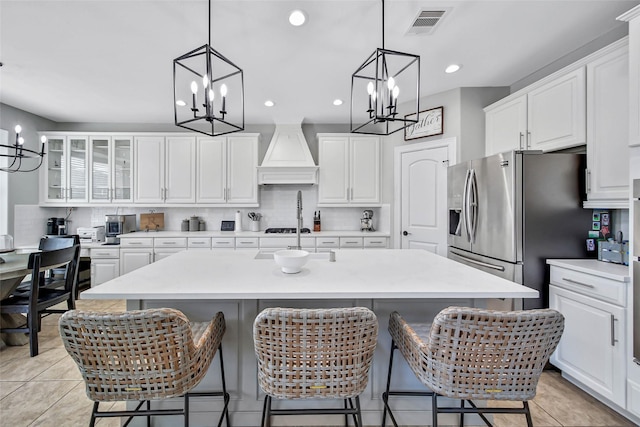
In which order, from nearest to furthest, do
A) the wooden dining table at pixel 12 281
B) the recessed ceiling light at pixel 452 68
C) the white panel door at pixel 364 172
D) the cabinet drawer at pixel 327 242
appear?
1. the wooden dining table at pixel 12 281
2. the recessed ceiling light at pixel 452 68
3. the cabinet drawer at pixel 327 242
4. the white panel door at pixel 364 172

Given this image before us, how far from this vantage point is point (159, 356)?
1.09 m

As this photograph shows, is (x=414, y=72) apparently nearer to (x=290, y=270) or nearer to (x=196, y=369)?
(x=290, y=270)

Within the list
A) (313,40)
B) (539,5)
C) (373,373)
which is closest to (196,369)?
(373,373)

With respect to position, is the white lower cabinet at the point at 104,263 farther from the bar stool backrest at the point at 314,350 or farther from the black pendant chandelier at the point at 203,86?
the bar stool backrest at the point at 314,350

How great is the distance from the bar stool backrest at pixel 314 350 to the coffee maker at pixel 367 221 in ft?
10.8

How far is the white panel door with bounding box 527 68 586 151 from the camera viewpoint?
2.16 metres

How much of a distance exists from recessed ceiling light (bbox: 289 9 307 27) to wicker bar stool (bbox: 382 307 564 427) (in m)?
2.05

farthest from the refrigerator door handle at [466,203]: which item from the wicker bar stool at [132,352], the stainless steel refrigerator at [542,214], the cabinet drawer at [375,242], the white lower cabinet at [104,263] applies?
the white lower cabinet at [104,263]

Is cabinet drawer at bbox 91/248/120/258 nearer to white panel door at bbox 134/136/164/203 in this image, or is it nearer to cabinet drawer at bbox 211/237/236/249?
white panel door at bbox 134/136/164/203

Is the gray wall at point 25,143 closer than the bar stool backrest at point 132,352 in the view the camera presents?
No

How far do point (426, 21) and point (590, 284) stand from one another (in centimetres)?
215

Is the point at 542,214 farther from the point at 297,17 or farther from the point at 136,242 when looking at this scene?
the point at 136,242

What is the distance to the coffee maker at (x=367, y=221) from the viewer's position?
14.4 feet

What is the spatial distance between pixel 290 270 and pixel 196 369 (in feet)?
2.13
